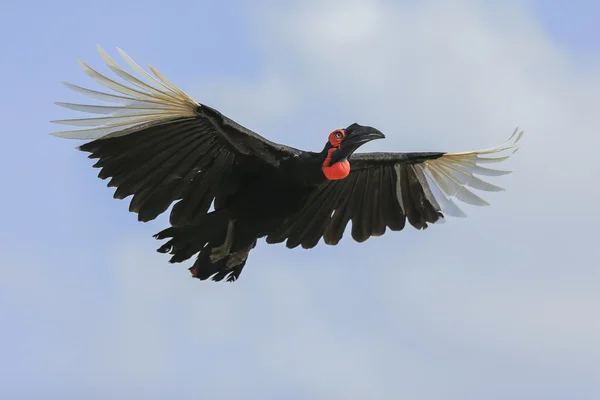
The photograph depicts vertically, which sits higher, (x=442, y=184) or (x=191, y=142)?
(x=442, y=184)

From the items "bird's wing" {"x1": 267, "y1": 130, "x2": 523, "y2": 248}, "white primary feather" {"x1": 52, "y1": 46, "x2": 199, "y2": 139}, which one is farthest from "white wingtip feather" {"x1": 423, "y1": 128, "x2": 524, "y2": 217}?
"white primary feather" {"x1": 52, "y1": 46, "x2": 199, "y2": 139}

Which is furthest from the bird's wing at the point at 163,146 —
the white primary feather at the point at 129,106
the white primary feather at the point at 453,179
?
the white primary feather at the point at 453,179

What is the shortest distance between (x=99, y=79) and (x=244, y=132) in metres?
1.55

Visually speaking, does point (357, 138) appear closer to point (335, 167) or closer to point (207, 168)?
point (335, 167)

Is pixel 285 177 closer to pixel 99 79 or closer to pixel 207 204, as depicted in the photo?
pixel 207 204

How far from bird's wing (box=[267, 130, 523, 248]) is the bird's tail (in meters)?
0.92

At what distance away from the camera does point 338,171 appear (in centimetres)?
1248

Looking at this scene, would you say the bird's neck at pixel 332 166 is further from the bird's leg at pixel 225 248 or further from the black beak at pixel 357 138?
the bird's leg at pixel 225 248

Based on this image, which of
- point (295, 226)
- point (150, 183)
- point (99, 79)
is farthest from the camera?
point (295, 226)

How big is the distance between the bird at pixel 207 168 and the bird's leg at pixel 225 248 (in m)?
0.01

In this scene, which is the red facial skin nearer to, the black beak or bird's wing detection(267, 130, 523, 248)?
the black beak

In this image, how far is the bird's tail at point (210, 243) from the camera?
12.8m

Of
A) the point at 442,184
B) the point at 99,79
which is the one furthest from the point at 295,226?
A: the point at 99,79

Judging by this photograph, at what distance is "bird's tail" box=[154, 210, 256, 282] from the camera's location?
12797 millimetres
